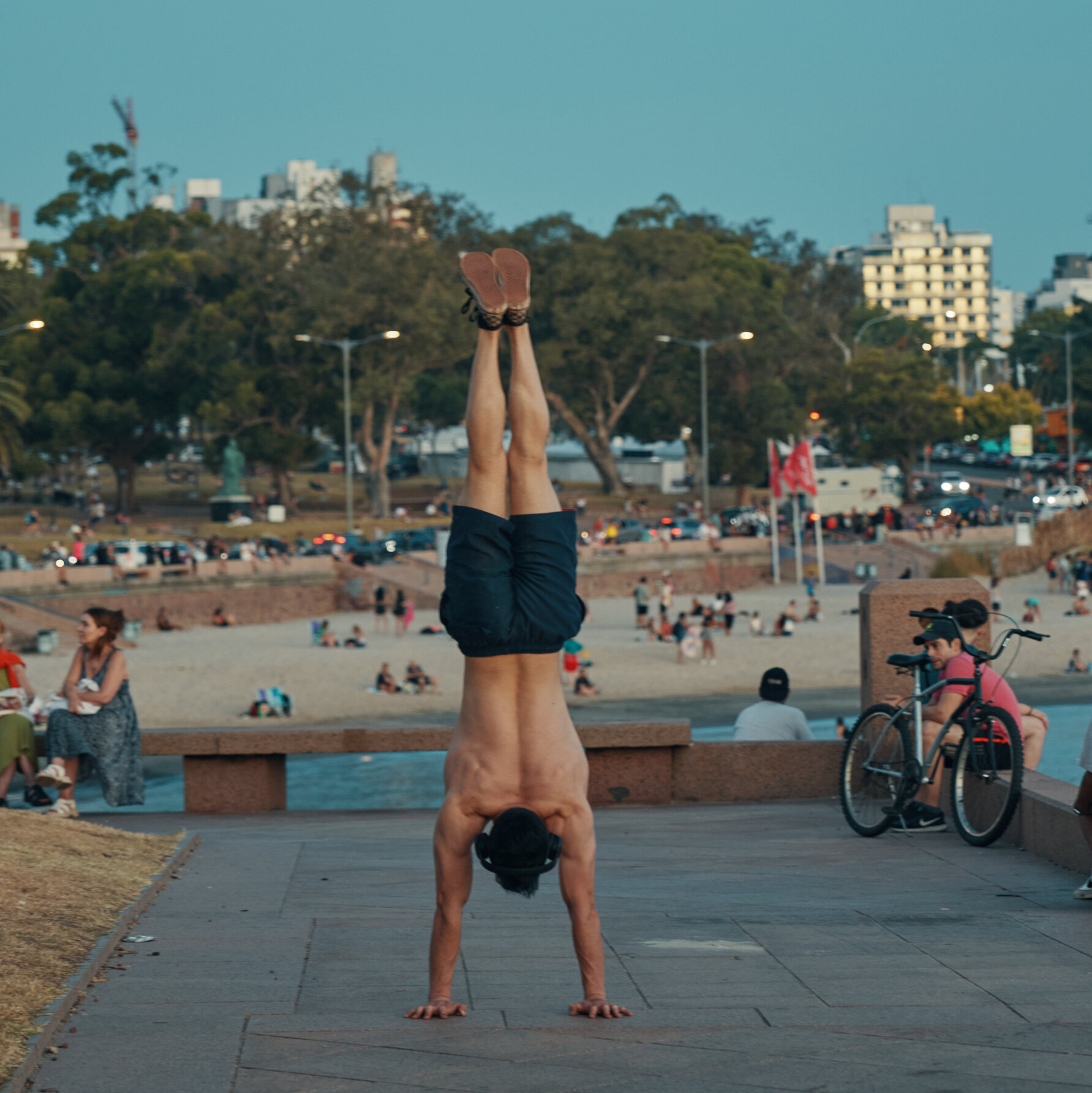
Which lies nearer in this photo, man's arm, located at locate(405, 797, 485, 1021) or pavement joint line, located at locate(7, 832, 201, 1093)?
pavement joint line, located at locate(7, 832, 201, 1093)

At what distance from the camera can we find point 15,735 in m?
9.28

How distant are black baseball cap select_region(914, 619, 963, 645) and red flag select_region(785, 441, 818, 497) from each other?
41.2m

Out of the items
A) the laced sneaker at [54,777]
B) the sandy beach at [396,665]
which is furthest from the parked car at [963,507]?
the laced sneaker at [54,777]

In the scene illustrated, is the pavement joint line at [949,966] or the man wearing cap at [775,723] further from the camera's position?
the man wearing cap at [775,723]

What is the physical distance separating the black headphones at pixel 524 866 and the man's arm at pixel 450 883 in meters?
0.14

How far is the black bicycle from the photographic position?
7.91 meters

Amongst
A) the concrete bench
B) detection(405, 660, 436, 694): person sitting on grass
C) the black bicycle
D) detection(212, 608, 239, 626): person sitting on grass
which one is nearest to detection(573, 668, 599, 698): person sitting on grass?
detection(405, 660, 436, 694): person sitting on grass

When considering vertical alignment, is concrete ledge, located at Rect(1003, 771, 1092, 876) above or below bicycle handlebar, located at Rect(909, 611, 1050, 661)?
below

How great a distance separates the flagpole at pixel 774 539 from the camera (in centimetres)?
5081

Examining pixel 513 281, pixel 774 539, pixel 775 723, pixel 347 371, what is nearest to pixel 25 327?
pixel 347 371

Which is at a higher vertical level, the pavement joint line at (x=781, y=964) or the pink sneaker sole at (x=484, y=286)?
the pink sneaker sole at (x=484, y=286)

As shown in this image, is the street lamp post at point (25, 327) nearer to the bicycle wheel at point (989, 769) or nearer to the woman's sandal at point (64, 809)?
the woman's sandal at point (64, 809)

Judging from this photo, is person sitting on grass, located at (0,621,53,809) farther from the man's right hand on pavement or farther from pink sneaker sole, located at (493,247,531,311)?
pink sneaker sole, located at (493,247,531,311)

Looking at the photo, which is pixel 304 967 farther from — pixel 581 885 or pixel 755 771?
pixel 755 771
